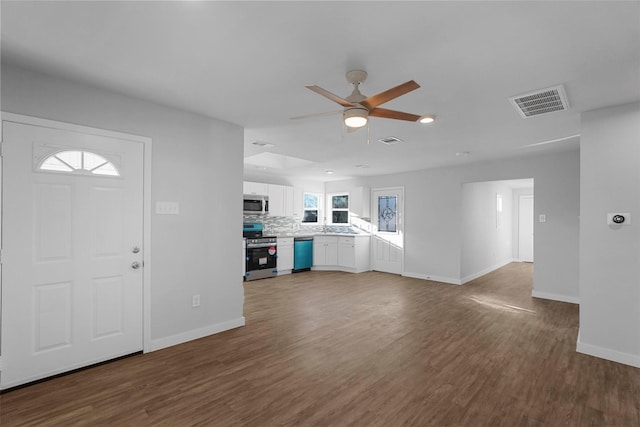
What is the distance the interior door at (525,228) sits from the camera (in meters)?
9.09

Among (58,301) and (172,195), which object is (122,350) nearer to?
(58,301)

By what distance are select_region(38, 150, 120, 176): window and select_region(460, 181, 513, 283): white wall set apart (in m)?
6.15

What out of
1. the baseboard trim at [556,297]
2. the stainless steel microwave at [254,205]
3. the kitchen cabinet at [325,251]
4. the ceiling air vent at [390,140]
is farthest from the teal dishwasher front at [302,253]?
the baseboard trim at [556,297]

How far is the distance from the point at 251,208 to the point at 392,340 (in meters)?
4.62

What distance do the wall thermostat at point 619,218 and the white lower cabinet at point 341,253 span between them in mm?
4905

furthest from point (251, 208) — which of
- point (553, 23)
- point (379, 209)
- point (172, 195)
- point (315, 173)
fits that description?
point (553, 23)

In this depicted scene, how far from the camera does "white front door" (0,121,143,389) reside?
237 centimetres

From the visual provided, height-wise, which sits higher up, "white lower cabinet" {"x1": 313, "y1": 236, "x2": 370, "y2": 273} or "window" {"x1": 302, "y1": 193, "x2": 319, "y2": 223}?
"window" {"x1": 302, "y1": 193, "x2": 319, "y2": 223}

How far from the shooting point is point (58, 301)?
2559 millimetres

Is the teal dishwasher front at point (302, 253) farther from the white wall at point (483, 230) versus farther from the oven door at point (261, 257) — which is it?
the white wall at point (483, 230)

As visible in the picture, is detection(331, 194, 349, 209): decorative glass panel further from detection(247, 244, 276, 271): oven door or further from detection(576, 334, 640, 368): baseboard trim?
detection(576, 334, 640, 368): baseboard trim

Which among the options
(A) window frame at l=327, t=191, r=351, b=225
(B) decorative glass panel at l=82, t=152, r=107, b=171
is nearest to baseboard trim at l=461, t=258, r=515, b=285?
(A) window frame at l=327, t=191, r=351, b=225

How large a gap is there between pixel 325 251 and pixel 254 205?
2.19m

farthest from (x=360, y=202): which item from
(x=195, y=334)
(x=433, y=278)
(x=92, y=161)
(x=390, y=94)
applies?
(x=92, y=161)
